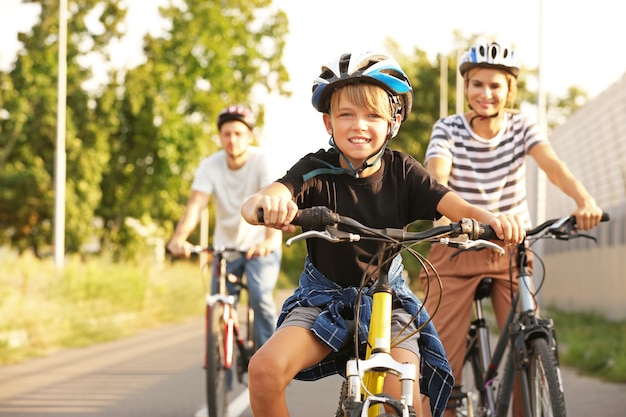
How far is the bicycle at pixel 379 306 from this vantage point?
3.42 m

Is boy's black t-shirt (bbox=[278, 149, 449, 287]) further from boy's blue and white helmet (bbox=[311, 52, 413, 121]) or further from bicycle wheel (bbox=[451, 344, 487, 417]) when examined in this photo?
bicycle wheel (bbox=[451, 344, 487, 417])

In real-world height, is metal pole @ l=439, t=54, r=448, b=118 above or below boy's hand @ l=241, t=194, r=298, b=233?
above

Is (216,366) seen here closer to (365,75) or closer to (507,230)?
(365,75)

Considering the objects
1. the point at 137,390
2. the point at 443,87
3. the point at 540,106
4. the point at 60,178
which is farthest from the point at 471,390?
the point at 443,87

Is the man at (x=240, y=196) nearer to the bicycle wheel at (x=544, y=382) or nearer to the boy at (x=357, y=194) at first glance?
the bicycle wheel at (x=544, y=382)

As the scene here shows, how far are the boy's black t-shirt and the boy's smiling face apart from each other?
0.41ft

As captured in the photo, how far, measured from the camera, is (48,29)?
32938 mm

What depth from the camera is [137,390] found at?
961 cm

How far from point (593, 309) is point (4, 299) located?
31.7 ft

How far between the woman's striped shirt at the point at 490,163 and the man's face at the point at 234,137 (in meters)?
2.17

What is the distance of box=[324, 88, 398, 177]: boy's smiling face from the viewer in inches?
160

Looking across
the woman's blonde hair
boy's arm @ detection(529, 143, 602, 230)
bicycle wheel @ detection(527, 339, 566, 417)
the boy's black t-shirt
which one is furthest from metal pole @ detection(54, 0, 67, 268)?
the woman's blonde hair

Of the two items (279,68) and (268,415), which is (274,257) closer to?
(268,415)

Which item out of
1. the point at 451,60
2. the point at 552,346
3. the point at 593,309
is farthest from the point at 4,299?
the point at 451,60
